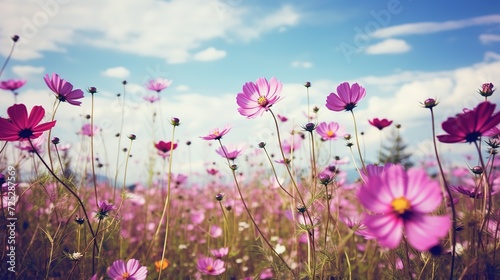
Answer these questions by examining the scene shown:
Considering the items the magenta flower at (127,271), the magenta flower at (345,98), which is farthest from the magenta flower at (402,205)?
the magenta flower at (127,271)

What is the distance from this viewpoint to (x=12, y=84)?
1952 mm

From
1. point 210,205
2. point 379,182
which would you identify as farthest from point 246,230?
point 379,182

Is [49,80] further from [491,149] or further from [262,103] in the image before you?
[491,149]

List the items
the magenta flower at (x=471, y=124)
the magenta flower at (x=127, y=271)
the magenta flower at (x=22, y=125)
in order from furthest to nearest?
1. the magenta flower at (x=127, y=271)
2. the magenta flower at (x=22, y=125)
3. the magenta flower at (x=471, y=124)

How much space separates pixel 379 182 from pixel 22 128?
3.32 feet

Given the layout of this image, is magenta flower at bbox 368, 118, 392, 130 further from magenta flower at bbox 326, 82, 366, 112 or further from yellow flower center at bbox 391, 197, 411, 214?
yellow flower center at bbox 391, 197, 411, 214

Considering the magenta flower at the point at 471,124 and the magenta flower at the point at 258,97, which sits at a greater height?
the magenta flower at the point at 258,97

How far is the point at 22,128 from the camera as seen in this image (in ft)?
2.84

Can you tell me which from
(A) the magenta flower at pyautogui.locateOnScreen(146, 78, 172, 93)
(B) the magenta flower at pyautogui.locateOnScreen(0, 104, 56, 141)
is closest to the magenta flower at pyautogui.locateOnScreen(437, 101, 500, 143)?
(B) the magenta flower at pyautogui.locateOnScreen(0, 104, 56, 141)

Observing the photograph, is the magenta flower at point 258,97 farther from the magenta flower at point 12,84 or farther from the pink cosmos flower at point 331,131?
the magenta flower at point 12,84

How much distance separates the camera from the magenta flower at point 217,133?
1181 mm

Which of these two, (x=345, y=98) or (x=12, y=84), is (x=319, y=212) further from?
(x=12, y=84)

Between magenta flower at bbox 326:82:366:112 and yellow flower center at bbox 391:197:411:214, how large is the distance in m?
0.59

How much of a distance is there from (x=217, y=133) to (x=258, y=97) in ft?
0.78
